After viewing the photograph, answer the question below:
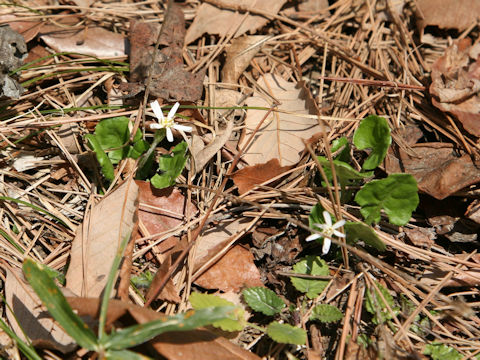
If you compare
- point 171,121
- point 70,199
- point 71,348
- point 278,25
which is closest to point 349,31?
point 278,25

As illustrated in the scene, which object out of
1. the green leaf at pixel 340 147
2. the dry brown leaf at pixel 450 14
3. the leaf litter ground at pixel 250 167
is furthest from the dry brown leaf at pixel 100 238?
the dry brown leaf at pixel 450 14

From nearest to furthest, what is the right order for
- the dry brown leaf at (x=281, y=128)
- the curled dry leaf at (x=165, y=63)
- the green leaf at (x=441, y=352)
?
the green leaf at (x=441, y=352) < the dry brown leaf at (x=281, y=128) < the curled dry leaf at (x=165, y=63)

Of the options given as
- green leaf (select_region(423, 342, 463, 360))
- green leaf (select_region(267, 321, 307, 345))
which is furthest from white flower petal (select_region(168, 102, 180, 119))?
green leaf (select_region(423, 342, 463, 360))

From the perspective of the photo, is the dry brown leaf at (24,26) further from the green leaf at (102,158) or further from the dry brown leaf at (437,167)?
the dry brown leaf at (437,167)

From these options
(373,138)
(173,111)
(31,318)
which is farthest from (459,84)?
(31,318)

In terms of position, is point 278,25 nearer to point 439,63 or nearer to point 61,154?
point 439,63
